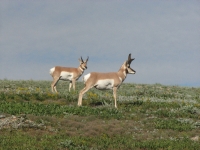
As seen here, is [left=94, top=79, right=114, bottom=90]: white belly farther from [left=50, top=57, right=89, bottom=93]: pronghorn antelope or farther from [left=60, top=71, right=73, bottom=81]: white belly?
[left=60, top=71, right=73, bottom=81]: white belly

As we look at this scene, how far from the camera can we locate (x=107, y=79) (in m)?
22.7

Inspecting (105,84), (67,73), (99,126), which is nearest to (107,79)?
(105,84)

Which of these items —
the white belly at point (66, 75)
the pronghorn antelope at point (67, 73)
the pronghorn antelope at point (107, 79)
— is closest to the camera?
the pronghorn antelope at point (107, 79)

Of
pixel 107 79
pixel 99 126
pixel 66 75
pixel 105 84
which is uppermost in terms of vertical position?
pixel 66 75

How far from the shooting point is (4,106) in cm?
1988

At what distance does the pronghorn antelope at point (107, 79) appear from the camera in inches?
885

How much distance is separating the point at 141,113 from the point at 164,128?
3.35 metres

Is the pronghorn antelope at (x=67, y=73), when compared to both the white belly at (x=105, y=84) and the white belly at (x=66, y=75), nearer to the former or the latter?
the white belly at (x=66, y=75)

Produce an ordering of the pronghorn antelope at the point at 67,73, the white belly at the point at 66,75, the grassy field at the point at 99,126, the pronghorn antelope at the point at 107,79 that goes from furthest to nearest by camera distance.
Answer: the white belly at the point at 66,75 → the pronghorn antelope at the point at 67,73 → the pronghorn antelope at the point at 107,79 → the grassy field at the point at 99,126

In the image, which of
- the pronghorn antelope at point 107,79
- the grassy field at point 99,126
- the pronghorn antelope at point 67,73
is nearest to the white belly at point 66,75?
the pronghorn antelope at point 67,73

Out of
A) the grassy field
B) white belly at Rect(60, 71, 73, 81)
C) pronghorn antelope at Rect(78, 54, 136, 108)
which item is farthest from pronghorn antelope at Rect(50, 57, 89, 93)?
pronghorn antelope at Rect(78, 54, 136, 108)

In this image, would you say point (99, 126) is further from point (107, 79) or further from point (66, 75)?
point (66, 75)

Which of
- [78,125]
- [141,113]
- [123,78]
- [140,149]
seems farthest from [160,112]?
[140,149]

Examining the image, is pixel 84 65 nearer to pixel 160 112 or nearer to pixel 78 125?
pixel 160 112
